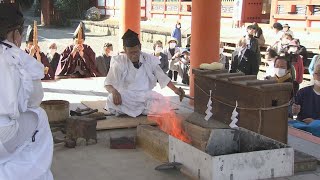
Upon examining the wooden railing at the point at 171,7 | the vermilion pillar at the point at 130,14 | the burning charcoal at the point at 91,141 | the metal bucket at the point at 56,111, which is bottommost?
the burning charcoal at the point at 91,141

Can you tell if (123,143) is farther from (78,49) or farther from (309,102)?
(78,49)

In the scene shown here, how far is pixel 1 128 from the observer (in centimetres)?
208

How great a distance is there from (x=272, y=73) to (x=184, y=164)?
128 inches

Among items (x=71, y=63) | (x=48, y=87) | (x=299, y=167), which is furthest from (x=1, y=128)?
(x=71, y=63)

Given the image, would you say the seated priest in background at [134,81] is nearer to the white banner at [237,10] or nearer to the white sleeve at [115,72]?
the white sleeve at [115,72]

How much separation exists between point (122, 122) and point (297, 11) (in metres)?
10.9

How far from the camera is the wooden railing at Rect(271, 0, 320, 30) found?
45.4 feet

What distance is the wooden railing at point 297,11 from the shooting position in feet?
45.4

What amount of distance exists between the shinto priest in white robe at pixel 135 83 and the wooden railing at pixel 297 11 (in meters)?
9.32

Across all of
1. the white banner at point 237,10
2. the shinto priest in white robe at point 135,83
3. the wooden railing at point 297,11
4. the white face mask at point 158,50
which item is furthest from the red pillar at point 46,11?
the shinto priest in white robe at point 135,83

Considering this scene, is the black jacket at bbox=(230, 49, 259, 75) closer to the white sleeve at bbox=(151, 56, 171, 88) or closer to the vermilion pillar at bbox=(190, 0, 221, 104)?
the vermilion pillar at bbox=(190, 0, 221, 104)

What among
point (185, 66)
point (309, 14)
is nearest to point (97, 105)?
point (185, 66)

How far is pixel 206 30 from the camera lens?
684cm

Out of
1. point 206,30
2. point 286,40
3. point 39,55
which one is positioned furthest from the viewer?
point 286,40
